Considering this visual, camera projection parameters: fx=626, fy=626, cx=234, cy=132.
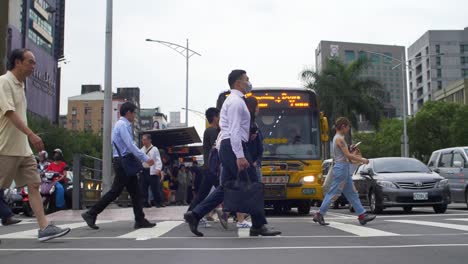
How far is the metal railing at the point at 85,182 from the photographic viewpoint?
46.6ft

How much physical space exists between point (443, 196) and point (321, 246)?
9.01 metres

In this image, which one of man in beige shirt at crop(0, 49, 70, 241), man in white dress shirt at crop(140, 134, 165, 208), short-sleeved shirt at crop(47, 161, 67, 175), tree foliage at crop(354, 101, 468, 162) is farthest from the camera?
tree foliage at crop(354, 101, 468, 162)

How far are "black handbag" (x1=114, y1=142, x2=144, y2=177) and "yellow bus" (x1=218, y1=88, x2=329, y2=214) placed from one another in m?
A: 4.88

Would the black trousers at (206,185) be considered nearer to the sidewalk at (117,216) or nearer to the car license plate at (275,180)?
the sidewalk at (117,216)

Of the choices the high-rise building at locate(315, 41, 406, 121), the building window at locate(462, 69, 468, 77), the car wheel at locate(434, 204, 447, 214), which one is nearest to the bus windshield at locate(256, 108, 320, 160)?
the car wheel at locate(434, 204, 447, 214)

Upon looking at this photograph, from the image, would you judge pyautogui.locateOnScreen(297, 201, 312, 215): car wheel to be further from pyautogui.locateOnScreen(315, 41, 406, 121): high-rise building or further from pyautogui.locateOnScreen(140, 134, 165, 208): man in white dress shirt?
pyautogui.locateOnScreen(315, 41, 406, 121): high-rise building

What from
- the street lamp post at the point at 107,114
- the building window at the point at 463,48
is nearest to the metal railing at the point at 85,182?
the street lamp post at the point at 107,114

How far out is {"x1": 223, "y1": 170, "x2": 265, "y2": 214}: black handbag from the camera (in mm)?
6891

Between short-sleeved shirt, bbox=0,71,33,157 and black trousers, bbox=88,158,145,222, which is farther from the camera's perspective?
black trousers, bbox=88,158,145,222

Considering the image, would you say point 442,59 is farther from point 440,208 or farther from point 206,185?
point 206,185

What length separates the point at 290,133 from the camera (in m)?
13.5

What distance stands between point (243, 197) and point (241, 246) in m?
0.83

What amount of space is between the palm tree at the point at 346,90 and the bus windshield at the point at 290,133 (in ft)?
117

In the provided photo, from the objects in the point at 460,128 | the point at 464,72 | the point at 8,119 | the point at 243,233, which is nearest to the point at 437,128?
the point at 460,128
